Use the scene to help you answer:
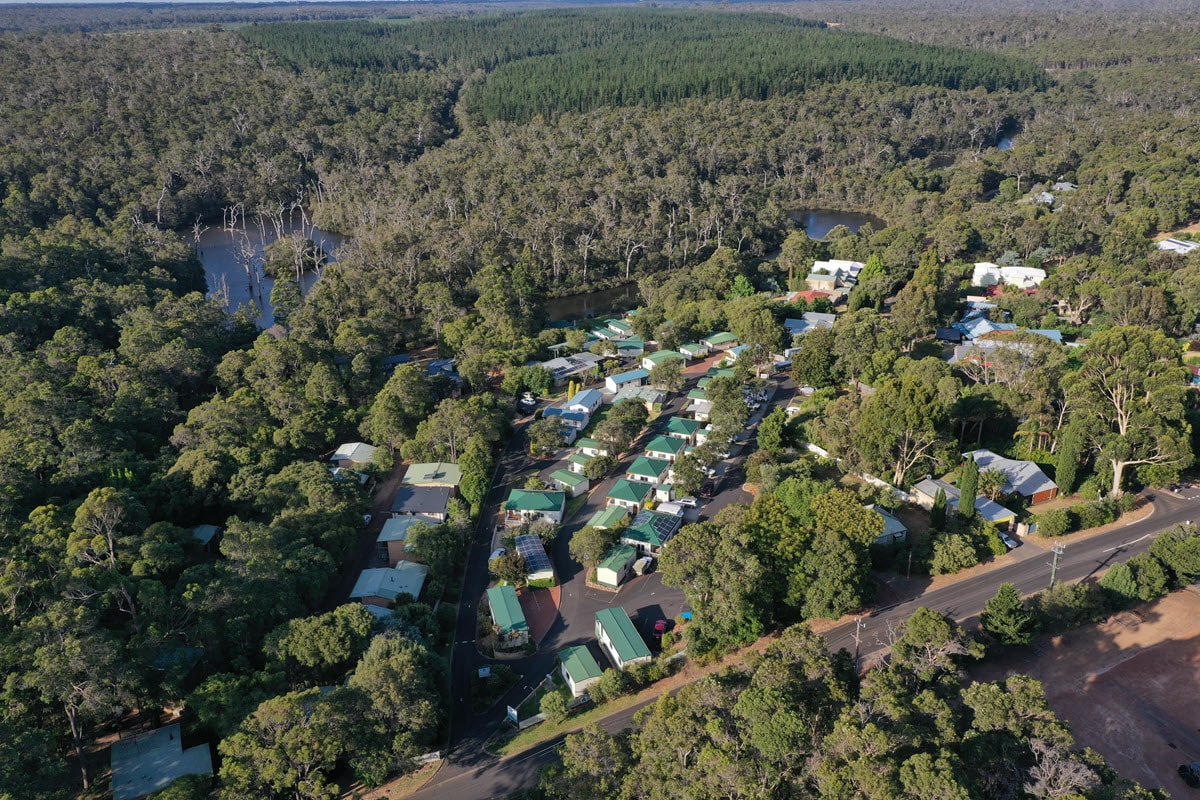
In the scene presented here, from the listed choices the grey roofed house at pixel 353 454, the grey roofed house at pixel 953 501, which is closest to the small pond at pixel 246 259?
the grey roofed house at pixel 353 454

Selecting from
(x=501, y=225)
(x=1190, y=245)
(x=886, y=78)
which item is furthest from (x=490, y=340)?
(x=886, y=78)

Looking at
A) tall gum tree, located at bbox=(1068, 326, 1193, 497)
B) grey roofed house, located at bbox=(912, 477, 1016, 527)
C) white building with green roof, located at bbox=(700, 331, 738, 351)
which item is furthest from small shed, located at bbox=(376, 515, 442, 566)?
tall gum tree, located at bbox=(1068, 326, 1193, 497)

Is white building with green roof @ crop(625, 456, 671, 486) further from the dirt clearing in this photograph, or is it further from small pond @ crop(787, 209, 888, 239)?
small pond @ crop(787, 209, 888, 239)

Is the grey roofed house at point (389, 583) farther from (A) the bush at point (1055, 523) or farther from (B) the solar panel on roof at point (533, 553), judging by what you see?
(A) the bush at point (1055, 523)


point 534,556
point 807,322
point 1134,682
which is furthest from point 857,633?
point 807,322

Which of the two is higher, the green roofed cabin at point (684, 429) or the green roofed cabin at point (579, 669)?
the green roofed cabin at point (579, 669)

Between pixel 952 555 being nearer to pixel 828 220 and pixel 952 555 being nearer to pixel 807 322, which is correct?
pixel 807 322

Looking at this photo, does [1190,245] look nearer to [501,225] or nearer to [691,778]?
[501,225]
